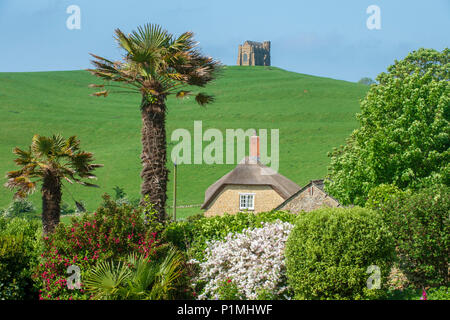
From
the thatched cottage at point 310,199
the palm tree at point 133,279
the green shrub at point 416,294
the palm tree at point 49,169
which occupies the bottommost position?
the green shrub at point 416,294

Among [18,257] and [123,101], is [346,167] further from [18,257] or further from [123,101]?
[123,101]

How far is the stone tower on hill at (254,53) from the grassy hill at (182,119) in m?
52.6

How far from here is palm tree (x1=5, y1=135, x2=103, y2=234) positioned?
66.8ft

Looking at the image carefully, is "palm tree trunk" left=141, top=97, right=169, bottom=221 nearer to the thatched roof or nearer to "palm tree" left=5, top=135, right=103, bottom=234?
"palm tree" left=5, top=135, right=103, bottom=234

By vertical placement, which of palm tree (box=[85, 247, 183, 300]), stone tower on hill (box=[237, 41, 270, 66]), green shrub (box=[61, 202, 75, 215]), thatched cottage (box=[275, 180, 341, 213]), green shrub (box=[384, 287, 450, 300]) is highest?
stone tower on hill (box=[237, 41, 270, 66])

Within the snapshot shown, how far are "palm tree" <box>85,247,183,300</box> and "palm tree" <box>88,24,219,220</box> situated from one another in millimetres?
3656

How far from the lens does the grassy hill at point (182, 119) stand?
75938 mm

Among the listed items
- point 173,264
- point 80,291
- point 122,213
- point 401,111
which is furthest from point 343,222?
point 401,111

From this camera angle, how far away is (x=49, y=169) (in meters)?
20.6

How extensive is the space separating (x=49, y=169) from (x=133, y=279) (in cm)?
983

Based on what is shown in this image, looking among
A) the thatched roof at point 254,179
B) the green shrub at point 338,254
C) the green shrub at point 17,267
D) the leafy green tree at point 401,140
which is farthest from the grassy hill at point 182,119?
the green shrub at point 338,254

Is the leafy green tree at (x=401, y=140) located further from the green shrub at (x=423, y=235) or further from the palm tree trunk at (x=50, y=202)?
the palm tree trunk at (x=50, y=202)

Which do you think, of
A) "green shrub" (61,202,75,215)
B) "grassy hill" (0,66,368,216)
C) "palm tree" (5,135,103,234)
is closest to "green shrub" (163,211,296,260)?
"palm tree" (5,135,103,234)
